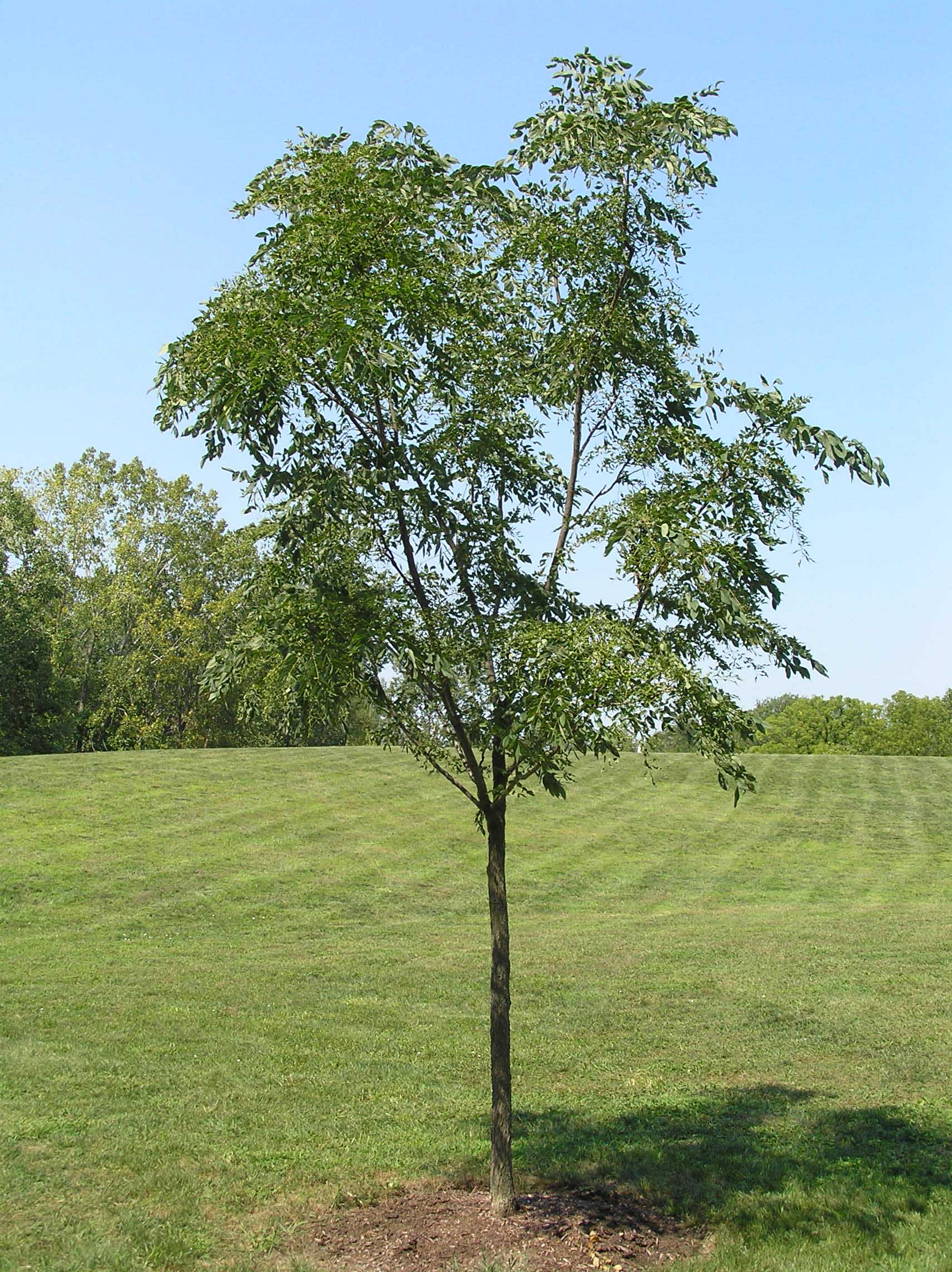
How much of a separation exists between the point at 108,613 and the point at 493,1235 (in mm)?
50646

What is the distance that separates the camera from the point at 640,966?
16.7 meters

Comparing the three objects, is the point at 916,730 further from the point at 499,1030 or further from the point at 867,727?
the point at 499,1030

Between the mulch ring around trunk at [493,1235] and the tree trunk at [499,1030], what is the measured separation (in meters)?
0.20

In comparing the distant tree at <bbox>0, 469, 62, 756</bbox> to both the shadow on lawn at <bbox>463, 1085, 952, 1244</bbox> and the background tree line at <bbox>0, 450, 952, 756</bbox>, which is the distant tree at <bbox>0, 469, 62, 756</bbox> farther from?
the shadow on lawn at <bbox>463, 1085, 952, 1244</bbox>

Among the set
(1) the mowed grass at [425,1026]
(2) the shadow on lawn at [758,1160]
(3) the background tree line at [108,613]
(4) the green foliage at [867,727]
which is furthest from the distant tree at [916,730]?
(2) the shadow on lawn at [758,1160]

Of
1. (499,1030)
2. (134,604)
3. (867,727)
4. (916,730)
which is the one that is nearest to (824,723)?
(867,727)

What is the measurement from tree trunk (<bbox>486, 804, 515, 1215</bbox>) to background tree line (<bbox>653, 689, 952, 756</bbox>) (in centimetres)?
9683

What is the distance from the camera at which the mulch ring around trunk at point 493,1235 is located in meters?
6.67

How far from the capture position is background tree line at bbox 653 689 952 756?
104 metres

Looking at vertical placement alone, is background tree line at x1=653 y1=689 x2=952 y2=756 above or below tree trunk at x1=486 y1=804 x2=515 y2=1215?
above

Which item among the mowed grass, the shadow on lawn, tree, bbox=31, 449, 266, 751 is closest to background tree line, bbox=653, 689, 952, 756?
tree, bbox=31, 449, 266, 751

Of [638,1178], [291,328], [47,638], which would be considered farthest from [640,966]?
[47,638]

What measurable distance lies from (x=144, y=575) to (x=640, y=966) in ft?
141

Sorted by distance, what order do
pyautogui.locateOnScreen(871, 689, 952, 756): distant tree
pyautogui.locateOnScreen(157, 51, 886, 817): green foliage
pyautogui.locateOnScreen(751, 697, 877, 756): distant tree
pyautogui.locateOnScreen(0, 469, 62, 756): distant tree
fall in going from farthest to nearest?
pyautogui.locateOnScreen(751, 697, 877, 756): distant tree
pyautogui.locateOnScreen(871, 689, 952, 756): distant tree
pyautogui.locateOnScreen(0, 469, 62, 756): distant tree
pyautogui.locateOnScreen(157, 51, 886, 817): green foliage
